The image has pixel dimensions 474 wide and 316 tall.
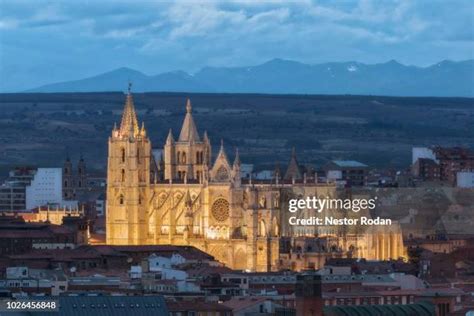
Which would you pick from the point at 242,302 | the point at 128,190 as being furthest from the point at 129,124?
the point at 242,302

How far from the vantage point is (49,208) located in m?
193

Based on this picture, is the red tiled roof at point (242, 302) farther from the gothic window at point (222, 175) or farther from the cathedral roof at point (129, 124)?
the cathedral roof at point (129, 124)

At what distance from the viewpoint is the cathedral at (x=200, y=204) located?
166 meters

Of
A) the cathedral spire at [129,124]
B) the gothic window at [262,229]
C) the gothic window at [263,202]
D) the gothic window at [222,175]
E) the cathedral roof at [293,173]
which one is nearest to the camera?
the gothic window at [262,229]

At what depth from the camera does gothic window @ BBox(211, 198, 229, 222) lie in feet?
562

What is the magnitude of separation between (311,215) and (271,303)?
67222 mm

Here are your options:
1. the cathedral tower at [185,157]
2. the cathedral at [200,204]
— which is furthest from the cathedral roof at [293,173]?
the cathedral tower at [185,157]

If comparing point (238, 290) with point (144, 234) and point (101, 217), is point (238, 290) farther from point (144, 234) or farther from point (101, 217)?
point (101, 217)

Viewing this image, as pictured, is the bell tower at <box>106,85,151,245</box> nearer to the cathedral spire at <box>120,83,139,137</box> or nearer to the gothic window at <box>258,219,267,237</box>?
the cathedral spire at <box>120,83,139,137</box>

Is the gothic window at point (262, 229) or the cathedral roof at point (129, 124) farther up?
the cathedral roof at point (129, 124)

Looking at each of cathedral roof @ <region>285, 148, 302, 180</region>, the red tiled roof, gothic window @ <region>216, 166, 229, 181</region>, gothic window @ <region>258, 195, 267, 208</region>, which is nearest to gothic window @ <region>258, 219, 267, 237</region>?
gothic window @ <region>258, 195, 267, 208</region>

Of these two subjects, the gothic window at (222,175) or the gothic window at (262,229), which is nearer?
the gothic window at (262,229)

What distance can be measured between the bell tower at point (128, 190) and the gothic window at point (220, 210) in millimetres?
4181

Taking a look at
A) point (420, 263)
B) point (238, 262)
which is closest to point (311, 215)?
point (238, 262)
